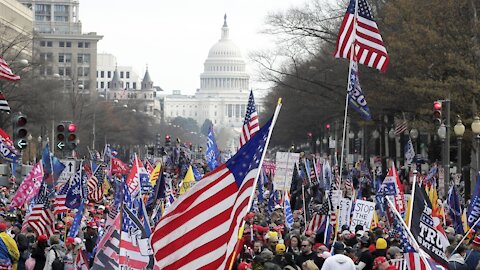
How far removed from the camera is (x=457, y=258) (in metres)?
16.1

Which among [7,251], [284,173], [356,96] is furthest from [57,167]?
[7,251]

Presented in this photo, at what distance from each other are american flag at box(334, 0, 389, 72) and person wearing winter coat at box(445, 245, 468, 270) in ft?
18.3

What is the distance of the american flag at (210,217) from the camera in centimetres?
1180

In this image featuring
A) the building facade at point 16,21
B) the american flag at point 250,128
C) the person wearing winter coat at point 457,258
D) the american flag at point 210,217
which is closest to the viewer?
the american flag at point 210,217

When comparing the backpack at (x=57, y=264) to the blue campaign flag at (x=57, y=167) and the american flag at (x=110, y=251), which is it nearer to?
the american flag at (x=110, y=251)

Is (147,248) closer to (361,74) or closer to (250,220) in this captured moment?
(250,220)

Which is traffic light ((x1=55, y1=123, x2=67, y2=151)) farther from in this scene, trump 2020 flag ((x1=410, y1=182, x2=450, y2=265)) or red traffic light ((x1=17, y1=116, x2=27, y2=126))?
trump 2020 flag ((x1=410, y1=182, x2=450, y2=265))

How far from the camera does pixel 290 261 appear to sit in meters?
16.4

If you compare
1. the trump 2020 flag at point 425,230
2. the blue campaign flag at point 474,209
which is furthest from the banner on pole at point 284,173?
the trump 2020 flag at point 425,230

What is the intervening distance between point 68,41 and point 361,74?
13100 centimetres

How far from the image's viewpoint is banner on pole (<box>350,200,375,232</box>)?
862 inches

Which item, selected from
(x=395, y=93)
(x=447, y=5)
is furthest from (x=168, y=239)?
(x=395, y=93)

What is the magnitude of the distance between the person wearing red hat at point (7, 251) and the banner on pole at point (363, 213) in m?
5.80

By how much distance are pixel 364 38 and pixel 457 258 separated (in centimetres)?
649
